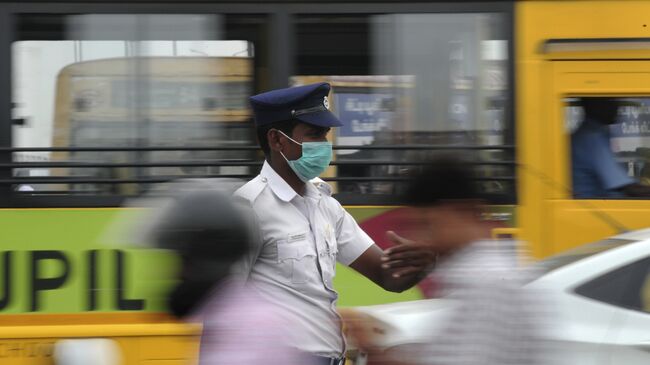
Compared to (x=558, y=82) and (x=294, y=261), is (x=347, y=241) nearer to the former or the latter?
(x=294, y=261)

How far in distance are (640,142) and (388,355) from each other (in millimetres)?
3623

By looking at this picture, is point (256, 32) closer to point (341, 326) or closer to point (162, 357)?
point (162, 357)

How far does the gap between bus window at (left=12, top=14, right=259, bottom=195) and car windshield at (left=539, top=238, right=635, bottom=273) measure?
5.55 feet

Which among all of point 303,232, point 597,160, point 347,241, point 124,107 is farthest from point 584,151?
point 303,232

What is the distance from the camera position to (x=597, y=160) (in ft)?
18.2

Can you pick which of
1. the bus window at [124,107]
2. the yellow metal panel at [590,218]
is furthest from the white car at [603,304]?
the bus window at [124,107]

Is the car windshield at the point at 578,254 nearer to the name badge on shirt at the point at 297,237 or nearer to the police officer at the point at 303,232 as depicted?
the police officer at the point at 303,232

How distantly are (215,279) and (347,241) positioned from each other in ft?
3.65

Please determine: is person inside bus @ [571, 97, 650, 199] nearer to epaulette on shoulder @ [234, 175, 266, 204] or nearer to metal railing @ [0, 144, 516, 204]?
metal railing @ [0, 144, 516, 204]

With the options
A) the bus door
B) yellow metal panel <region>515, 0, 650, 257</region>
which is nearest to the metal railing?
yellow metal panel <region>515, 0, 650, 257</region>

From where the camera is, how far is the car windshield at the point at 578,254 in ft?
14.9

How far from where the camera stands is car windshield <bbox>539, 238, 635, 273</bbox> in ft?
14.9

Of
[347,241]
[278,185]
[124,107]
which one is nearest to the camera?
[278,185]

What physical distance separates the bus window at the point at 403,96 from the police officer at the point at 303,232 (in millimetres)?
2346
